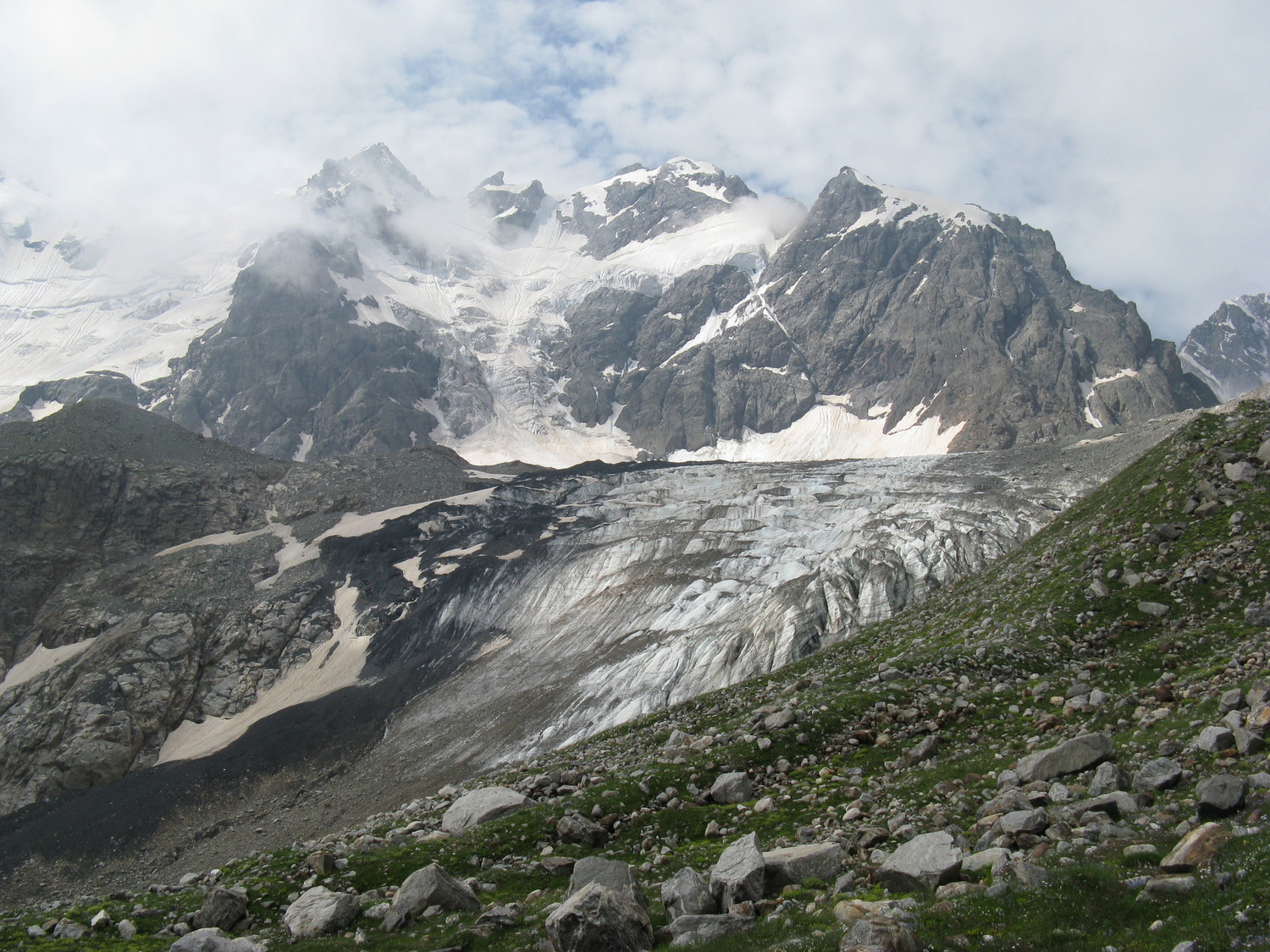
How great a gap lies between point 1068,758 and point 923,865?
7504 mm

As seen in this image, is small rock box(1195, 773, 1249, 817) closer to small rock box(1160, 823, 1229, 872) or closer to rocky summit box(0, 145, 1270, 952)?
rocky summit box(0, 145, 1270, 952)

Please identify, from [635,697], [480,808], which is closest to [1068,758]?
[480,808]

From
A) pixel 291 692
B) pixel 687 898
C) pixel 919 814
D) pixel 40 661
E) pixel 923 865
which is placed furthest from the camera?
pixel 40 661

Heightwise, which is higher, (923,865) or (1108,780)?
(923,865)

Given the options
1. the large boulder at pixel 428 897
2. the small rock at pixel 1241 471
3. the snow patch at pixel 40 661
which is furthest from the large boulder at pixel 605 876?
the snow patch at pixel 40 661

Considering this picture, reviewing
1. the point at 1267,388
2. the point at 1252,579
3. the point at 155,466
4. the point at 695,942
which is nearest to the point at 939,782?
the point at 695,942

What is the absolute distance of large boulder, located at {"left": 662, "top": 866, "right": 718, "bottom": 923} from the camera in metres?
16.4

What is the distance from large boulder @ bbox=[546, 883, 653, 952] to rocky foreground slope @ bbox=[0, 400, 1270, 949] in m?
0.06

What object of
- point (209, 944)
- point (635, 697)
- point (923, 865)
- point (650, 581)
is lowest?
point (635, 697)

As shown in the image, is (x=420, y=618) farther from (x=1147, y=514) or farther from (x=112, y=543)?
(x=1147, y=514)

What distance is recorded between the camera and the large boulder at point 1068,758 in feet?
65.1

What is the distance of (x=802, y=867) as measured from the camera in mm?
17406

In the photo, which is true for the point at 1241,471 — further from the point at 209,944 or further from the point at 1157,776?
the point at 209,944

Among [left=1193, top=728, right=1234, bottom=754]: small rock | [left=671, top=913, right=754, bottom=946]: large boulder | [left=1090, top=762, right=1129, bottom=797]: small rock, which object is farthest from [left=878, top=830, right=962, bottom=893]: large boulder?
[left=1193, top=728, right=1234, bottom=754]: small rock
